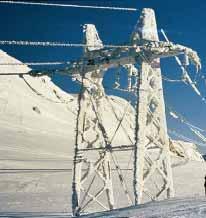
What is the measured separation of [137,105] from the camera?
19875mm

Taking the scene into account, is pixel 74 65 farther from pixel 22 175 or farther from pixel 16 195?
pixel 22 175

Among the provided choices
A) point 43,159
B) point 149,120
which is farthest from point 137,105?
point 43,159

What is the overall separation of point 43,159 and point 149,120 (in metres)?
37.2

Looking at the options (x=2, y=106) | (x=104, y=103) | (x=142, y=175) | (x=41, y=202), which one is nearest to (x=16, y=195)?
(x=41, y=202)

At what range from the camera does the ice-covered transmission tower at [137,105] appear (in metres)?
19.7

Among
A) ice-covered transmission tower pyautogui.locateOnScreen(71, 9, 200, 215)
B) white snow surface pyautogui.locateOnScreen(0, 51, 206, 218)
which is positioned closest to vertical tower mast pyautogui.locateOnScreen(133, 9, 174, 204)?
ice-covered transmission tower pyautogui.locateOnScreen(71, 9, 200, 215)

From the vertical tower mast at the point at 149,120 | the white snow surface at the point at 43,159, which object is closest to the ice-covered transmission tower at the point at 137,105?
the vertical tower mast at the point at 149,120

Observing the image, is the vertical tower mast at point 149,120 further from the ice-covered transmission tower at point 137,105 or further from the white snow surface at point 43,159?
the white snow surface at point 43,159

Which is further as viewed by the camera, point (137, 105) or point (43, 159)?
point (43, 159)

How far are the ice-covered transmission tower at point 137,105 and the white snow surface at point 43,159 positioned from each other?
2.73ft

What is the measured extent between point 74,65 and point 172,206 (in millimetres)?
9321

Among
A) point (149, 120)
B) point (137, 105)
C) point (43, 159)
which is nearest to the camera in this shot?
point (137, 105)

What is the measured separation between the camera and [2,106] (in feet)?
303

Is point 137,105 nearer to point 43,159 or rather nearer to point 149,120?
point 149,120
